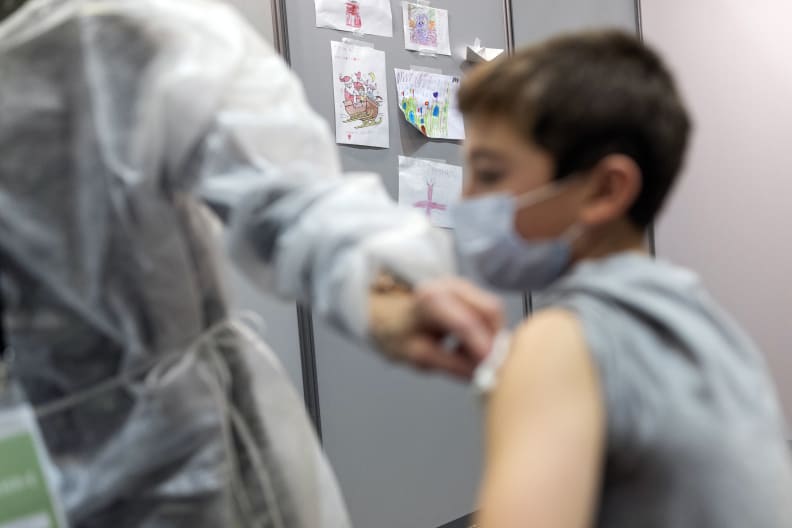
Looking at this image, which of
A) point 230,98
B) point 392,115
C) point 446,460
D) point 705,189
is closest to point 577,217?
point 230,98

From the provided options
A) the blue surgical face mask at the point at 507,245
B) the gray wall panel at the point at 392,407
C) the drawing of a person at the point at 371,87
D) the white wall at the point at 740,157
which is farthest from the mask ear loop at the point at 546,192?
the white wall at the point at 740,157

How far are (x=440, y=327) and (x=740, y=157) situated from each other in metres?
2.66

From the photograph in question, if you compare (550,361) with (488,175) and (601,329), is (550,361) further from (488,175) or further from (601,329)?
(488,175)

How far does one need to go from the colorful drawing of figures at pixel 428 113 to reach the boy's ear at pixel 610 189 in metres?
1.48

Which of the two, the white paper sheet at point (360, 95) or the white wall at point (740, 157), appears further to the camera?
the white wall at point (740, 157)

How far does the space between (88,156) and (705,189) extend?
8.88 ft

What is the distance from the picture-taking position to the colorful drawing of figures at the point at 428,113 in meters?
2.23

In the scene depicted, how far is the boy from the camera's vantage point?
0.61 metres

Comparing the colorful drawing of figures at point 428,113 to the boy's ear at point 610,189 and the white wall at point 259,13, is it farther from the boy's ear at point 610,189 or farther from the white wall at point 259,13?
the boy's ear at point 610,189

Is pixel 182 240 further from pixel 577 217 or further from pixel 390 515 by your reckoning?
pixel 390 515

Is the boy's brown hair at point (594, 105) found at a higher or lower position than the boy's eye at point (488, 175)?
higher

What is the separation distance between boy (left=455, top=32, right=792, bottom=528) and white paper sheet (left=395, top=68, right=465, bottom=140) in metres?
1.39

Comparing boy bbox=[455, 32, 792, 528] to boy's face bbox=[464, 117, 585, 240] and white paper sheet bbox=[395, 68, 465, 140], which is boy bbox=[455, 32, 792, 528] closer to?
boy's face bbox=[464, 117, 585, 240]

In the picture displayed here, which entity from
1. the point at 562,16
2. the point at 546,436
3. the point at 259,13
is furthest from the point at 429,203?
the point at 546,436
